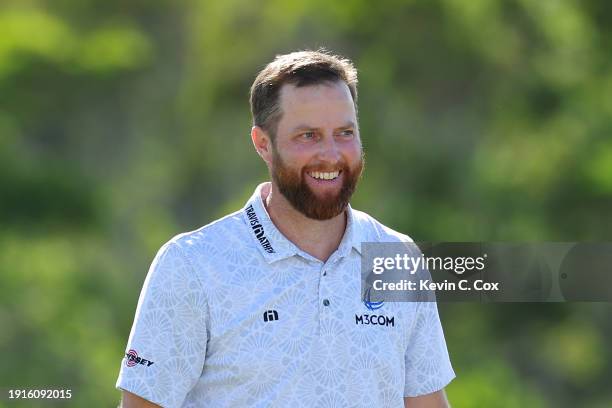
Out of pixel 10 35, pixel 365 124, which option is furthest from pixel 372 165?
pixel 10 35

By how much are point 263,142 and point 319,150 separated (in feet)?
0.56

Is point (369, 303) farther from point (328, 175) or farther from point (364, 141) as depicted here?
point (364, 141)

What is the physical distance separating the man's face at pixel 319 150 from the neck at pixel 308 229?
1.5 inches

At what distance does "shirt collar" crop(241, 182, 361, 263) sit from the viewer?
2691 millimetres

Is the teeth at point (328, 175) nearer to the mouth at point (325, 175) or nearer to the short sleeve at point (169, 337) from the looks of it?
the mouth at point (325, 175)

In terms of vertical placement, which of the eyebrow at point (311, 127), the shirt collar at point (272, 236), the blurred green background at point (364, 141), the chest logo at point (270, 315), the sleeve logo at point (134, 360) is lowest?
Answer: the sleeve logo at point (134, 360)

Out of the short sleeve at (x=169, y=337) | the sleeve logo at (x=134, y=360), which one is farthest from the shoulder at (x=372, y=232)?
the sleeve logo at (x=134, y=360)

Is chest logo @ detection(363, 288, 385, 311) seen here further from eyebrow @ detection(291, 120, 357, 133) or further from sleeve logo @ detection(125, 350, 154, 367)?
sleeve logo @ detection(125, 350, 154, 367)

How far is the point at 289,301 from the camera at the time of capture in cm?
266

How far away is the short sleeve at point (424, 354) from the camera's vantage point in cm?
279

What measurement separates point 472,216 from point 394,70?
1962 millimetres

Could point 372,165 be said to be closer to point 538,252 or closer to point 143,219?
point 143,219

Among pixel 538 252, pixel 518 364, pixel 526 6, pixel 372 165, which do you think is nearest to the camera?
pixel 538 252

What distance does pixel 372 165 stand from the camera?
42.8 ft
